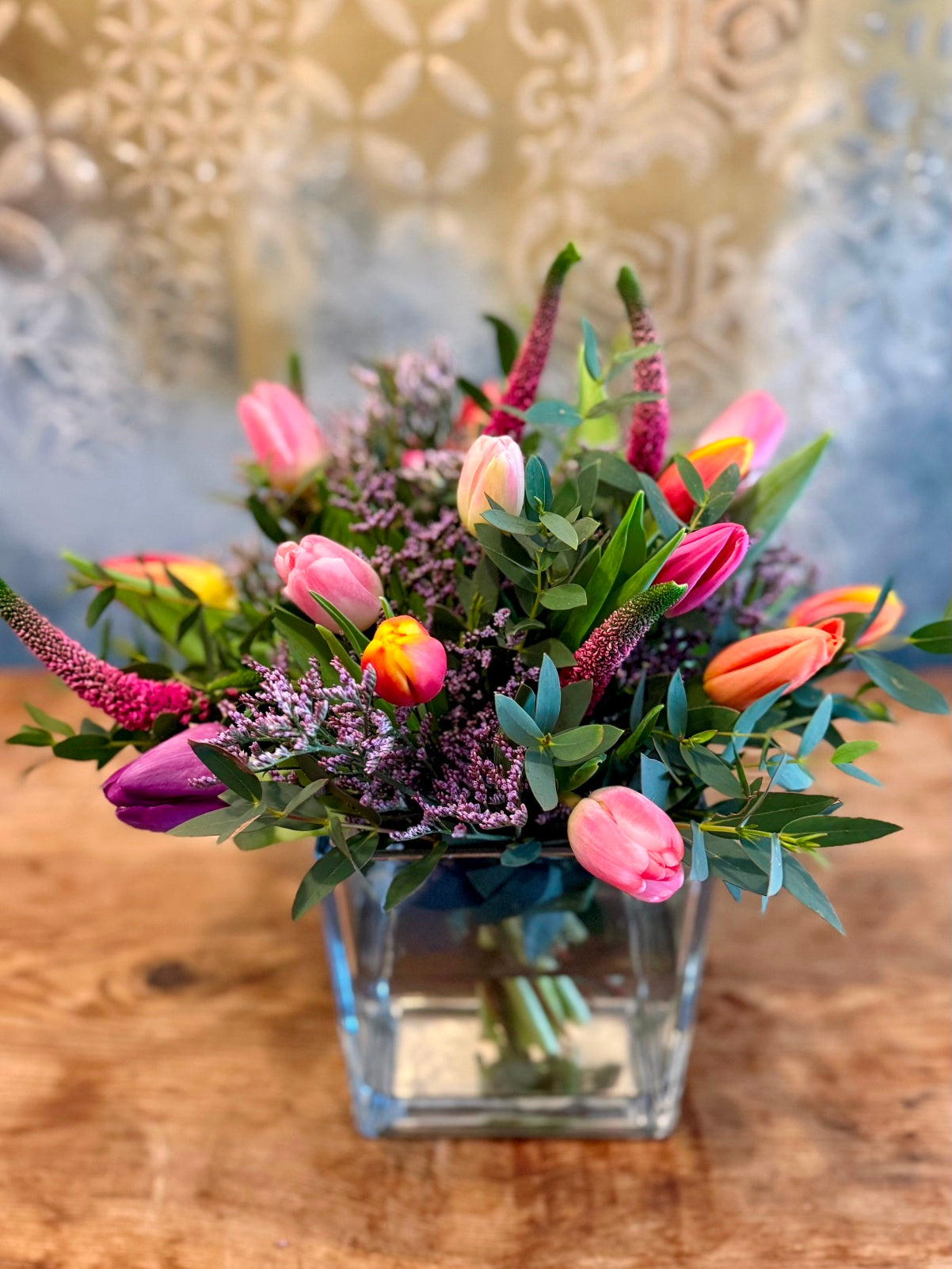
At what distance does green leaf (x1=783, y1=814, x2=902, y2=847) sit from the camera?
1.15 feet

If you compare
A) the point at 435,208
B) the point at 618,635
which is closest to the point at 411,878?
the point at 618,635

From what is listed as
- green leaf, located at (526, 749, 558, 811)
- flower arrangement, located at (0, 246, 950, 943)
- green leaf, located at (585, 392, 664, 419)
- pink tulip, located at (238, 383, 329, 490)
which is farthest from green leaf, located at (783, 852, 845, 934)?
pink tulip, located at (238, 383, 329, 490)

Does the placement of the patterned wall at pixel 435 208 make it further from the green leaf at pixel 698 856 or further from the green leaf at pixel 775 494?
the green leaf at pixel 698 856

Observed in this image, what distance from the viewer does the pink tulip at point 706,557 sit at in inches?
13.1

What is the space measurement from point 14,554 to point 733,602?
1002 millimetres

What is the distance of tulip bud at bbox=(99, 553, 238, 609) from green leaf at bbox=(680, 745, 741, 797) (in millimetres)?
269

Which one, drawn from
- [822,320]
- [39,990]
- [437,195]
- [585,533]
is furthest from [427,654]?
[822,320]

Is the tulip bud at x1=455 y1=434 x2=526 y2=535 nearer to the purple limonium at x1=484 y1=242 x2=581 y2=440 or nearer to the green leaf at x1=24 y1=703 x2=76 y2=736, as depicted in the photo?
the purple limonium at x1=484 y1=242 x2=581 y2=440

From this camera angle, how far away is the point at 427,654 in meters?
0.32

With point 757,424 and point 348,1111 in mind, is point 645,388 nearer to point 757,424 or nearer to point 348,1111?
point 757,424

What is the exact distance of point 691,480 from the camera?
38 cm

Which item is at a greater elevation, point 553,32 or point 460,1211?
point 553,32

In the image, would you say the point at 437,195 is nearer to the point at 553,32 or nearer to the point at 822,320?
the point at 553,32

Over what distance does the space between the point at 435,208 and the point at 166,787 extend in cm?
81
